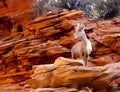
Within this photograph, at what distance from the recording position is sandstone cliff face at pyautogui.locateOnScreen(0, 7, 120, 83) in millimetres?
10469

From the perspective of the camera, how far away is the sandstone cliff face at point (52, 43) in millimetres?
10469

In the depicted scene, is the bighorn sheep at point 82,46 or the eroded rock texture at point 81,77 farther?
the bighorn sheep at point 82,46

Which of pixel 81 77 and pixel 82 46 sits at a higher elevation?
pixel 82 46

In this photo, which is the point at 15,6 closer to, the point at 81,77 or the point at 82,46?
the point at 82,46

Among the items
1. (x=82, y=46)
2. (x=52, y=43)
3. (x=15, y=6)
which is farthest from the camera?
(x=15, y=6)

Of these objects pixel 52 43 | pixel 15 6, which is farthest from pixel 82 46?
pixel 15 6

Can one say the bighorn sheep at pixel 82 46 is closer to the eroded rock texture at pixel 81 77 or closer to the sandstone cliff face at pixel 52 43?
the eroded rock texture at pixel 81 77

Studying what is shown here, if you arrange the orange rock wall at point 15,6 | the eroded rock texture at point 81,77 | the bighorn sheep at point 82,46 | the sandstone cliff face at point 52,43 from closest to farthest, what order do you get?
1. the eroded rock texture at point 81,77
2. the bighorn sheep at point 82,46
3. the sandstone cliff face at point 52,43
4. the orange rock wall at point 15,6

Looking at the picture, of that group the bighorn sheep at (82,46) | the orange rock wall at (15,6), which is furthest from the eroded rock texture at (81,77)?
the orange rock wall at (15,6)

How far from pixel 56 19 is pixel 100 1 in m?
2.65

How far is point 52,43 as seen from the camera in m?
11.3

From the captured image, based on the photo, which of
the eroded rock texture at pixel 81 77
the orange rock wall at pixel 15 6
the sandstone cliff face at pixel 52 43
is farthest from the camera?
the orange rock wall at pixel 15 6

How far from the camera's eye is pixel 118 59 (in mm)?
10078

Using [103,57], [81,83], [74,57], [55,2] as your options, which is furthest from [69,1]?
[81,83]
